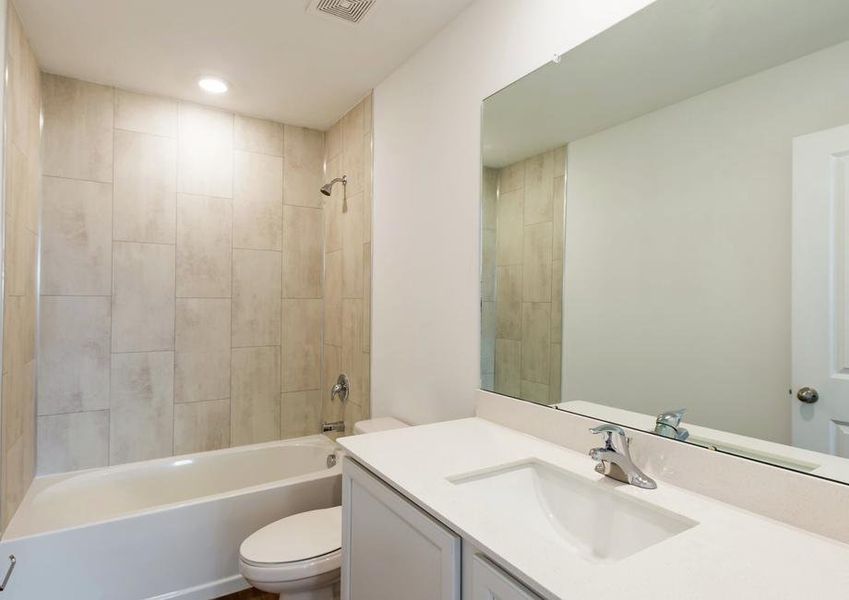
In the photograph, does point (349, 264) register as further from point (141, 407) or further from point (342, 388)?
point (141, 407)

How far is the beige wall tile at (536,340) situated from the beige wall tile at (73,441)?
234 cm

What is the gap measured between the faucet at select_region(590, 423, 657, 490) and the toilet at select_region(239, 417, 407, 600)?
3.59 ft

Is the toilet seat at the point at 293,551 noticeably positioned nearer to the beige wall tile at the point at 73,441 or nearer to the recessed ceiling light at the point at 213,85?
the beige wall tile at the point at 73,441

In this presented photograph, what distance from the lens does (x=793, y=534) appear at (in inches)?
33.5

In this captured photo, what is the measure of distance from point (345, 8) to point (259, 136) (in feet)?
4.50

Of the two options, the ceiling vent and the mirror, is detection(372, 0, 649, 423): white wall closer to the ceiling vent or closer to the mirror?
the mirror

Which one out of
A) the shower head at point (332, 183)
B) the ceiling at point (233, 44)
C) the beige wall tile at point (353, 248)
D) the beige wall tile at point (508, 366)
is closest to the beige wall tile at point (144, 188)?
the ceiling at point (233, 44)

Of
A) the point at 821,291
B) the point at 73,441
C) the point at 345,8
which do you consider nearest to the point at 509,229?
the point at 821,291

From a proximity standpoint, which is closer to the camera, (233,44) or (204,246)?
(233,44)

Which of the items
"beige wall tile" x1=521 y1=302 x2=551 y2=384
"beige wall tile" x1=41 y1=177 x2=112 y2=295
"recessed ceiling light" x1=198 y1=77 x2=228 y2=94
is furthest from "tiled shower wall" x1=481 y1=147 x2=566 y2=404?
"beige wall tile" x1=41 y1=177 x2=112 y2=295

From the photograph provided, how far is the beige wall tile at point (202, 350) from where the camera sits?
2709 mm

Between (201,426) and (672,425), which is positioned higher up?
(672,425)

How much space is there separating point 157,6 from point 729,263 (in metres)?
2.19

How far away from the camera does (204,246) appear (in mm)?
2768
